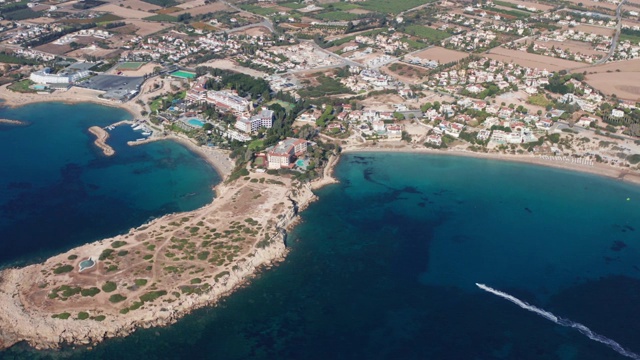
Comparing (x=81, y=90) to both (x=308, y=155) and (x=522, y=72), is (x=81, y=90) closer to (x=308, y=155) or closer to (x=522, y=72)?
(x=308, y=155)

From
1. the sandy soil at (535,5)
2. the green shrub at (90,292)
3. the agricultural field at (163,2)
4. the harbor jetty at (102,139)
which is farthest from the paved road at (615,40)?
the agricultural field at (163,2)

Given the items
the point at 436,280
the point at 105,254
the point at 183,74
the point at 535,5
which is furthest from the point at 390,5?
the point at 105,254

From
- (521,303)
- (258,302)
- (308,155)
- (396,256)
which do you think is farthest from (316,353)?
(308,155)

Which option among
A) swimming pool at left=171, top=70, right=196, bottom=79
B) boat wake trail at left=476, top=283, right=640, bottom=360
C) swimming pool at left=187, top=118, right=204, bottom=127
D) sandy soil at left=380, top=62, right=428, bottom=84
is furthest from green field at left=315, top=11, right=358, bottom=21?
boat wake trail at left=476, top=283, right=640, bottom=360

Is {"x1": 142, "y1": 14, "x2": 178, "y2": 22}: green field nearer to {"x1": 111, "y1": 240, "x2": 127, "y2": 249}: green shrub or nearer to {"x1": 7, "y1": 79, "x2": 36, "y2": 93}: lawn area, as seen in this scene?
{"x1": 7, "y1": 79, "x2": 36, "y2": 93}: lawn area

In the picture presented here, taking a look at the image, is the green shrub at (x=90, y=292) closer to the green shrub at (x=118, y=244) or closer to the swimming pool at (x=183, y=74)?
the green shrub at (x=118, y=244)

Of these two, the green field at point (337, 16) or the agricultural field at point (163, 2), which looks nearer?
the green field at point (337, 16)
